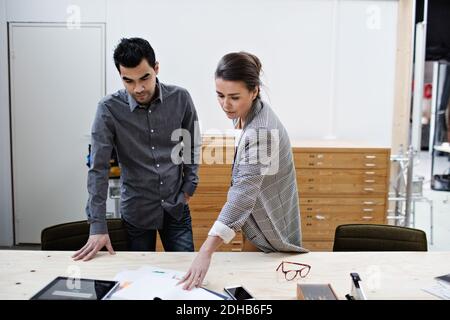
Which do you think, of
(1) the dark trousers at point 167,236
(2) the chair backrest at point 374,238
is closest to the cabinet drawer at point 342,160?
(2) the chair backrest at point 374,238

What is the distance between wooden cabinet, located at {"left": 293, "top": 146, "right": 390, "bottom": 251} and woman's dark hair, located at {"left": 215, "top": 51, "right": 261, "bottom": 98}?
1945mm

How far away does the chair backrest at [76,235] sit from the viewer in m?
1.62

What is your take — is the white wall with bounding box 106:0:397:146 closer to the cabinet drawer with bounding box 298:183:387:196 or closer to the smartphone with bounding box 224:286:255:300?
the cabinet drawer with bounding box 298:183:387:196

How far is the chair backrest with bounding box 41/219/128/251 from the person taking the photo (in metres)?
1.62

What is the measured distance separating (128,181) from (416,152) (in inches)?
108

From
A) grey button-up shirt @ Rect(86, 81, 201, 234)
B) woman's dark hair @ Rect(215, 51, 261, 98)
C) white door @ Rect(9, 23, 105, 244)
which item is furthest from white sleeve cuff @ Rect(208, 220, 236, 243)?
white door @ Rect(9, 23, 105, 244)

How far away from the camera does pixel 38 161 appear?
11.7 feet

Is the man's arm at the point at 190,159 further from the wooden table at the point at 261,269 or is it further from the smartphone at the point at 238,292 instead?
the smartphone at the point at 238,292

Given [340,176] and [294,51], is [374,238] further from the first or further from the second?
[294,51]

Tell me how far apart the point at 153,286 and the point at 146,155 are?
0.66 m

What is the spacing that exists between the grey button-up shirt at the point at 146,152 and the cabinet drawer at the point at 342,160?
1.54 m
